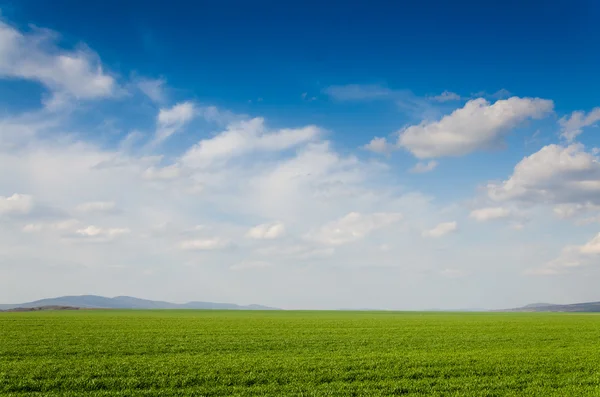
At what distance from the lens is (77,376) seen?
1778 cm

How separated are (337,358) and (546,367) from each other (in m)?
9.58

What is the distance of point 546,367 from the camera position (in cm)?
2108

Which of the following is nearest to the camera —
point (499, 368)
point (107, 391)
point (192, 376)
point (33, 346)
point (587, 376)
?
point (107, 391)

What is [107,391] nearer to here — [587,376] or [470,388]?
[470,388]

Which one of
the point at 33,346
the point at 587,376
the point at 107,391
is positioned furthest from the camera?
the point at 33,346

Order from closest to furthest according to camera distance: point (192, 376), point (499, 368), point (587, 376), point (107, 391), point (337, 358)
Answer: point (107, 391) < point (192, 376) < point (587, 376) < point (499, 368) < point (337, 358)

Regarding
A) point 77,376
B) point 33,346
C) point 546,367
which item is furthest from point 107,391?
point 546,367

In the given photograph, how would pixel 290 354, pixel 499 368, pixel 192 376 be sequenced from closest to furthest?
pixel 192 376 < pixel 499 368 < pixel 290 354

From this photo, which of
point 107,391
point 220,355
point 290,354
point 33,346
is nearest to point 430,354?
point 290,354

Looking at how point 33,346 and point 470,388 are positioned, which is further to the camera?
point 33,346

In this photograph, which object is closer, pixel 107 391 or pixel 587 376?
pixel 107 391

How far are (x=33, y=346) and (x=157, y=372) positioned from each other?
1394cm

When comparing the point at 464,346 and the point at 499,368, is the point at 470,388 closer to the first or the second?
the point at 499,368

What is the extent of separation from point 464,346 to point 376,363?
11426 mm
